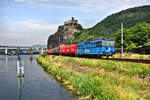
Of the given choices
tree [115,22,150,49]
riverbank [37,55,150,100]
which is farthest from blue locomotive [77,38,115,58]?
tree [115,22,150,49]

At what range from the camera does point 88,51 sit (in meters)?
34.7

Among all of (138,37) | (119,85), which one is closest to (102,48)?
(119,85)

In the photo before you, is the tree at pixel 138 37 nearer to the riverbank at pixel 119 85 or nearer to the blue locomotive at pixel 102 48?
the blue locomotive at pixel 102 48

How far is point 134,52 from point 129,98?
3361 cm

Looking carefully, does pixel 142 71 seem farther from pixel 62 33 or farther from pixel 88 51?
pixel 62 33

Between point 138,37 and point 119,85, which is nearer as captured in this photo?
point 119,85

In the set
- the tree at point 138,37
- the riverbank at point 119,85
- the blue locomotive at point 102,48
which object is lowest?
the riverbank at point 119,85

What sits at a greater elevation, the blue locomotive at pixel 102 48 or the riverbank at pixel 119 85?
the blue locomotive at pixel 102 48

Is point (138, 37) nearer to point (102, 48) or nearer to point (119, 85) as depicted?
point (102, 48)

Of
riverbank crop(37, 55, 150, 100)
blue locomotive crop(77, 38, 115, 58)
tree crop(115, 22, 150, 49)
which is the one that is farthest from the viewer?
tree crop(115, 22, 150, 49)

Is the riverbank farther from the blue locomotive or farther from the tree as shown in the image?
the tree

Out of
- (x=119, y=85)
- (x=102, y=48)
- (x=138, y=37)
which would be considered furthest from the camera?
(x=138, y=37)

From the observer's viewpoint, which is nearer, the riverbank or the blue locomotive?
the riverbank

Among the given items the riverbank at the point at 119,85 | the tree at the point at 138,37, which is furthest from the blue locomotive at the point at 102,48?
the tree at the point at 138,37
